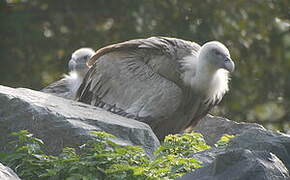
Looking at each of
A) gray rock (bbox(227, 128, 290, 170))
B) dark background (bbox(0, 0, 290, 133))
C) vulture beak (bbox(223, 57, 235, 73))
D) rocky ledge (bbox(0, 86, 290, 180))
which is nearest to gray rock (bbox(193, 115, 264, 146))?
vulture beak (bbox(223, 57, 235, 73))

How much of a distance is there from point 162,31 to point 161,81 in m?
6.54

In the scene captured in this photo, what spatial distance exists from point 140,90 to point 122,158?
3.76 metres

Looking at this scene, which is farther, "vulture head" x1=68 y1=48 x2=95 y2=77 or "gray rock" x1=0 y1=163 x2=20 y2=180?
"vulture head" x1=68 y1=48 x2=95 y2=77

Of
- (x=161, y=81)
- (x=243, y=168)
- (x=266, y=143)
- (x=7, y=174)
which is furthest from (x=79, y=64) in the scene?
(x=243, y=168)

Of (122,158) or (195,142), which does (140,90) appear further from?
(122,158)

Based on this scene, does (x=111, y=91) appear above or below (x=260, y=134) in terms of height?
below

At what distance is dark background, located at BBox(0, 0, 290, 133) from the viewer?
16.9m

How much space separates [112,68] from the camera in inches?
416

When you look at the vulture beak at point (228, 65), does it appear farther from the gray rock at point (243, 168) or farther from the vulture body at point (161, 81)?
the gray rock at point (243, 168)

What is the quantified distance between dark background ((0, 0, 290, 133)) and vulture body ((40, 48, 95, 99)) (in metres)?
4.03

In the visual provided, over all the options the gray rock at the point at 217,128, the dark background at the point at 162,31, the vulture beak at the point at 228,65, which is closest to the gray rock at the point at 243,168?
the gray rock at the point at 217,128

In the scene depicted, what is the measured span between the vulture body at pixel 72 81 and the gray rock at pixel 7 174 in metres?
5.17

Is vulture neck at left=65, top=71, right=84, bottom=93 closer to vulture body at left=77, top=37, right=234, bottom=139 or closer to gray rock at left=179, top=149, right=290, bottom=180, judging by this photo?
vulture body at left=77, top=37, right=234, bottom=139

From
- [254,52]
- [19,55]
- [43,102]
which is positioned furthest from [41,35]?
[43,102]
